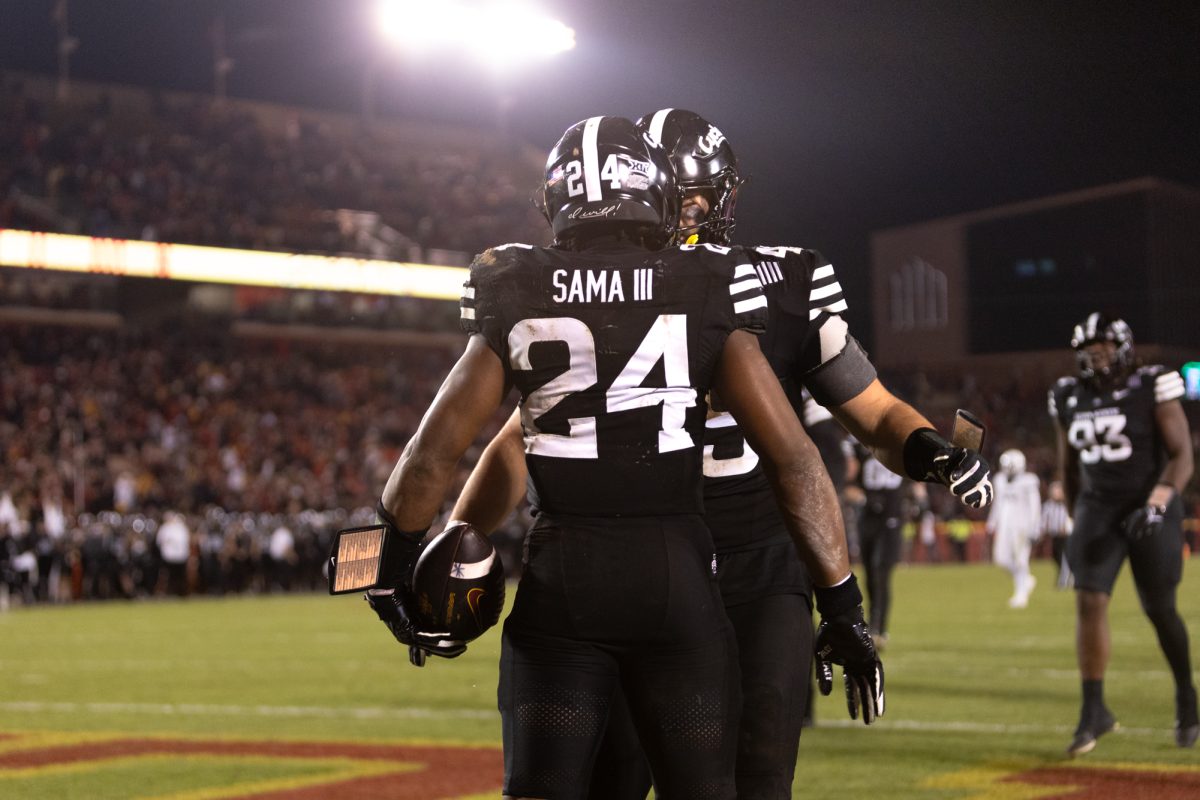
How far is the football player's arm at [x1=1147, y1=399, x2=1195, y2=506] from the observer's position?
23.6 feet

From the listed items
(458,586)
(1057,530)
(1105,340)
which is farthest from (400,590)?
(1057,530)

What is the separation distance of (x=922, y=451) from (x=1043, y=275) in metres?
44.2

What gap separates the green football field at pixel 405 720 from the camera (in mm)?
6375

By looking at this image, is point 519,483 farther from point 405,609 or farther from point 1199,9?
point 1199,9

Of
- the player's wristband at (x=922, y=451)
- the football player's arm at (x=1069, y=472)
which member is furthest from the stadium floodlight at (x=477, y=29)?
the player's wristband at (x=922, y=451)

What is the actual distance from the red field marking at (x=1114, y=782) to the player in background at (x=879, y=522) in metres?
5.65

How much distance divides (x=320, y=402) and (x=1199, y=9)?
18774 millimetres

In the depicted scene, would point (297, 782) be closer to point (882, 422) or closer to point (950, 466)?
point (882, 422)

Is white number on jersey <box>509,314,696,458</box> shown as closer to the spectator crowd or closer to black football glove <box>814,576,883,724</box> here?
black football glove <box>814,576,883,724</box>

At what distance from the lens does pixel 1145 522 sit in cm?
713

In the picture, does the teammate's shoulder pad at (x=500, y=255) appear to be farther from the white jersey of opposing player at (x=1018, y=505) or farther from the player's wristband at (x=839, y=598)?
the white jersey of opposing player at (x=1018, y=505)

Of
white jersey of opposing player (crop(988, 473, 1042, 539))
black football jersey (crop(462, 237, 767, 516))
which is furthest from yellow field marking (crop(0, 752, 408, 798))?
white jersey of opposing player (crop(988, 473, 1042, 539))

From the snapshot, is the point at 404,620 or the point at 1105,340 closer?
the point at 404,620

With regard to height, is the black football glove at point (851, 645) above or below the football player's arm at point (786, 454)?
below
